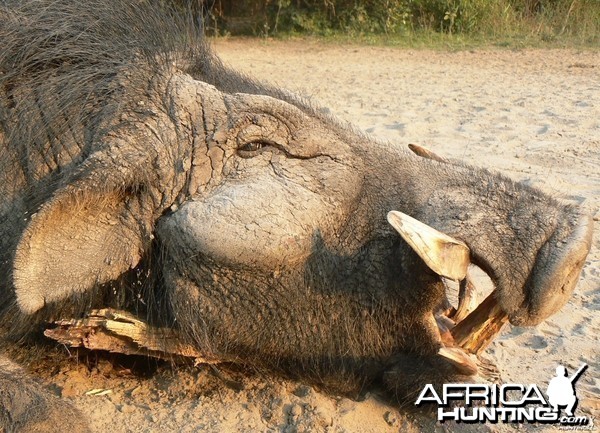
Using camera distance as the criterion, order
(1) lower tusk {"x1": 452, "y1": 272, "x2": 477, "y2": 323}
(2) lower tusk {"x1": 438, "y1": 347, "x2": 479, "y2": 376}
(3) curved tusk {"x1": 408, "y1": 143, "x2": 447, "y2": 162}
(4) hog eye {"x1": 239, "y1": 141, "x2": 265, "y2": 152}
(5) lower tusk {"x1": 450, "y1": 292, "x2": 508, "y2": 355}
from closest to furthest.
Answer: (2) lower tusk {"x1": 438, "y1": 347, "x2": 479, "y2": 376} → (5) lower tusk {"x1": 450, "y1": 292, "x2": 508, "y2": 355} → (1) lower tusk {"x1": 452, "y1": 272, "x2": 477, "y2": 323} → (4) hog eye {"x1": 239, "y1": 141, "x2": 265, "y2": 152} → (3) curved tusk {"x1": 408, "y1": 143, "x2": 447, "y2": 162}

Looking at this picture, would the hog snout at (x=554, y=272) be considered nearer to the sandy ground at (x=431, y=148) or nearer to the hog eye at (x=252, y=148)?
the sandy ground at (x=431, y=148)

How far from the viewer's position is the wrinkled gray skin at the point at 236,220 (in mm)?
2996

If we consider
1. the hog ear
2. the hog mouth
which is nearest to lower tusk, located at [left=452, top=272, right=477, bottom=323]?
the hog mouth

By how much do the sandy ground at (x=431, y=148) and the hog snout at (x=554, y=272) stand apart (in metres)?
0.64

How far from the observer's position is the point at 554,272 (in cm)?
272

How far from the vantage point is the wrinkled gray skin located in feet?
9.83

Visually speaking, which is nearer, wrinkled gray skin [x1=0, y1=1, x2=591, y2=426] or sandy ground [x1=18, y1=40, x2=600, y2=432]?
wrinkled gray skin [x1=0, y1=1, x2=591, y2=426]

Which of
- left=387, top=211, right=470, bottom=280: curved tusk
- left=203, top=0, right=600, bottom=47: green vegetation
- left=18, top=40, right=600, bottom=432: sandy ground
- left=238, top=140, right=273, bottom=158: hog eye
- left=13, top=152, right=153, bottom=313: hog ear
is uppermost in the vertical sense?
left=238, top=140, right=273, bottom=158: hog eye

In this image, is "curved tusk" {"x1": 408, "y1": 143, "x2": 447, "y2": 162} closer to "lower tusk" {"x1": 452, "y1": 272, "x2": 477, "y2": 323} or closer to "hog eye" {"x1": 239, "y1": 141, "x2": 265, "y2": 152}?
"lower tusk" {"x1": 452, "y1": 272, "x2": 477, "y2": 323}

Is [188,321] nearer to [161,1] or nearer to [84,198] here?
[84,198]

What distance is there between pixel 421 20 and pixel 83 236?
13738mm

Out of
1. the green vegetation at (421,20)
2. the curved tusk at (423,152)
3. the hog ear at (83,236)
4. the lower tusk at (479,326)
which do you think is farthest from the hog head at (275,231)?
the green vegetation at (421,20)

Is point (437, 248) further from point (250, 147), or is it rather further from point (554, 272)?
point (250, 147)

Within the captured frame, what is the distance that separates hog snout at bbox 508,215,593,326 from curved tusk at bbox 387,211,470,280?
0.77 ft
